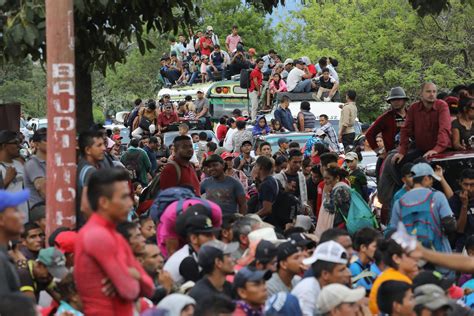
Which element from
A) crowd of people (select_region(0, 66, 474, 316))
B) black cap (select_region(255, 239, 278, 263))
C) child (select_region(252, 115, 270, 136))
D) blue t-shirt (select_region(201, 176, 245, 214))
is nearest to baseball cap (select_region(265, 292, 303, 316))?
crowd of people (select_region(0, 66, 474, 316))

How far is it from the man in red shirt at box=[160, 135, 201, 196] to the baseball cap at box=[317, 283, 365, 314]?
14.0 ft

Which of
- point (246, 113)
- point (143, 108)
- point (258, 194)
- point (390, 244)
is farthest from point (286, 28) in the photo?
point (390, 244)

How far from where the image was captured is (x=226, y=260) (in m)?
9.47

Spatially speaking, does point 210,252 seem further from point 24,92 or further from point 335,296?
point 24,92

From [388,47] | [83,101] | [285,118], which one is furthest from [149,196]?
[388,47]

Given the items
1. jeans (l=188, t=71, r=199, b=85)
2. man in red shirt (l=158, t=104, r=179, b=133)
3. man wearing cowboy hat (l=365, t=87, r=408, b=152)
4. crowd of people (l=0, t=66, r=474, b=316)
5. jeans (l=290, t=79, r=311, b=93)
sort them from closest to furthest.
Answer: crowd of people (l=0, t=66, r=474, b=316)
man wearing cowboy hat (l=365, t=87, r=408, b=152)
man in red shirt (l=158, t=104, r=179, b=133)
jeans (l=290, t=79, r=311, b=93)
jeans (l=188, t=71, r=199, b=85)

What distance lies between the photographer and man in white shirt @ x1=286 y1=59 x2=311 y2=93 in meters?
26.9

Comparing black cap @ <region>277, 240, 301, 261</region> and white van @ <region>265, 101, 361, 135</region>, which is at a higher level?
white van @ <region>265, 101, 361, 135</region>

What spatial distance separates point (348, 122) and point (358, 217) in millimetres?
9057

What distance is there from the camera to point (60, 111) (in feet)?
33.8

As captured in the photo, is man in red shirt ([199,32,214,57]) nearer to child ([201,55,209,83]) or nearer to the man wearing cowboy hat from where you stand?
child ([201,55,209,83])

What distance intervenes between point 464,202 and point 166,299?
574cm

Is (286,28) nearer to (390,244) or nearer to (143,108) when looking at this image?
(143,108)

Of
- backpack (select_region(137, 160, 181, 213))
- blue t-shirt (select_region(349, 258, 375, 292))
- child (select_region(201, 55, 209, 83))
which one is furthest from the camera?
child (select_region(201, 55, 209, 83))
